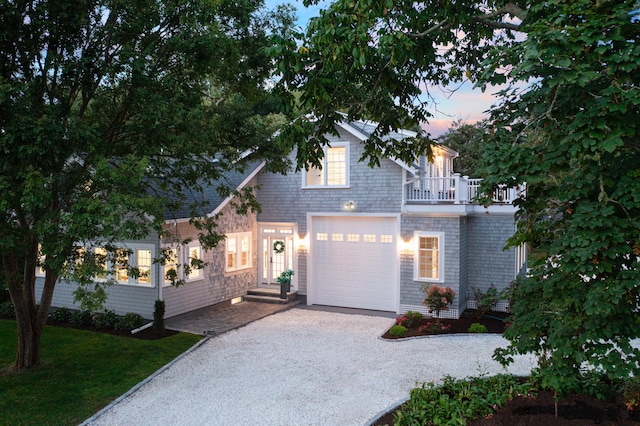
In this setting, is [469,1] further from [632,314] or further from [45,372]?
[45,372]

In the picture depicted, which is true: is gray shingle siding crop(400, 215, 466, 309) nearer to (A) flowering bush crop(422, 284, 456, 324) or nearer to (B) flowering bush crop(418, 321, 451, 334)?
(A) flowering bush crop(422, 284, 456, 324)

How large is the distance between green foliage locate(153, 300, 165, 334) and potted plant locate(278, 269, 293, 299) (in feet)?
14.2

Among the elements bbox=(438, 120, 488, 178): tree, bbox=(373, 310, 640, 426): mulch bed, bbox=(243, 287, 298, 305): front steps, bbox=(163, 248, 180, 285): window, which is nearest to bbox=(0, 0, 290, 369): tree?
bbox=(163, 248, 180, 285): window

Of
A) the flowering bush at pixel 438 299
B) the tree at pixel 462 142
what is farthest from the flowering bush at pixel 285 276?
the tree at pixel 462 142

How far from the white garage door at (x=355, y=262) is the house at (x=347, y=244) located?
33mm

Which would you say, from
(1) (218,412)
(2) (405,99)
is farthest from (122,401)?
(2) (405,99)

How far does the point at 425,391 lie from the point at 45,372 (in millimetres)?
7447

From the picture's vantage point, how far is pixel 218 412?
7.39 m

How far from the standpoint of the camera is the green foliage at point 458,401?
6117 millimetres

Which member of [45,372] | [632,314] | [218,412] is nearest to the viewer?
[632,314]

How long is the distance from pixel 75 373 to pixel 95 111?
17.4 ft

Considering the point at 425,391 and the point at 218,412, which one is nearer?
the point at 425,391

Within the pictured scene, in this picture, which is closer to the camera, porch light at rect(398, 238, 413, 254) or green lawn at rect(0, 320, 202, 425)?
green lawn at rect(0, 320, 202, 425)

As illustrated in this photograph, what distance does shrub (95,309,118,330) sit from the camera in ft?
41.4
